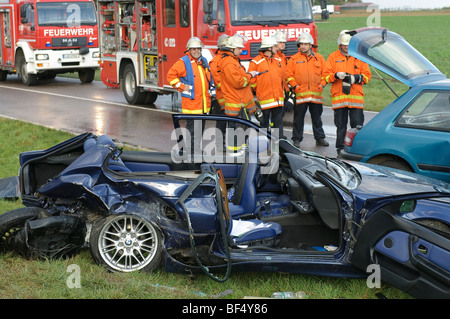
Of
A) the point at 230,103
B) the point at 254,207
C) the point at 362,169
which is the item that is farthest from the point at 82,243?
the point at 230,103

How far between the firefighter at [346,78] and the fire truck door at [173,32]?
181 inches

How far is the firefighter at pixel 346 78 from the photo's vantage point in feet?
32.2

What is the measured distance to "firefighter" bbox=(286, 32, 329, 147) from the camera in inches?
418

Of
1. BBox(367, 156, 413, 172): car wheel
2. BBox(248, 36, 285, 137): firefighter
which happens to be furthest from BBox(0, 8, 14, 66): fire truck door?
BBox(367, 156, 413, 172): car wheel

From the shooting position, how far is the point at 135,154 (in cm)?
627

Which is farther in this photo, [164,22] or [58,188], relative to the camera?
[164,22]

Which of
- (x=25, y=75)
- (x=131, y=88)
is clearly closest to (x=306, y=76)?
(x=131, y=88)

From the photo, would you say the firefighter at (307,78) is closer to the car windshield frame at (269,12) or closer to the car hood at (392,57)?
the car windshield frame at (269,12)

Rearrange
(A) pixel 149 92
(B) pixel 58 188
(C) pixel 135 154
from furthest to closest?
1. (A) pixel 149 92
2. (C) pixel 135 154
3. (B) pixel 58 188

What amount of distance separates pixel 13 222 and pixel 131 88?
37.6ft

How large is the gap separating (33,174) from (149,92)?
10643mm

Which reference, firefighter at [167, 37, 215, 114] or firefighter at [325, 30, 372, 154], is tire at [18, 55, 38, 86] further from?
firefighter at [325, 30, 372, 154]

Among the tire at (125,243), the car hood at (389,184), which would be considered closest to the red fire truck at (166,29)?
the car hood at (389,184)

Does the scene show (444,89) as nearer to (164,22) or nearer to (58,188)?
(58,188)
